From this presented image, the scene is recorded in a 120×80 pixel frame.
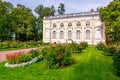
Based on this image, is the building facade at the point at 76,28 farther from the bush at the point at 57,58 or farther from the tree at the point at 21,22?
the bush at the point at 57,58

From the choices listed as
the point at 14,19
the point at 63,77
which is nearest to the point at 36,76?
the point at 63,77

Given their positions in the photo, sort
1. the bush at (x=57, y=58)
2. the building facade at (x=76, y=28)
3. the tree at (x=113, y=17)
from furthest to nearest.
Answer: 1. the building facade at (x=76, y=28)
2. the tree at (x=113, y=17)
3. the bush at (x=57, y=58)

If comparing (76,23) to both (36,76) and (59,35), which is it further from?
(36,76)

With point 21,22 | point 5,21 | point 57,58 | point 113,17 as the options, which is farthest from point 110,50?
A: point 21,22

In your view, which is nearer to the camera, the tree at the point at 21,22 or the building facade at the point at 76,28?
the building facade at the point at 76,28

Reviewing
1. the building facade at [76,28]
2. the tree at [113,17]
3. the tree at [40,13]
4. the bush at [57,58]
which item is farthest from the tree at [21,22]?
the bush at [57,58]

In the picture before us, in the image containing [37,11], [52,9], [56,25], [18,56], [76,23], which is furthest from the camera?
[52,9]

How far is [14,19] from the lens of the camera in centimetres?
4806

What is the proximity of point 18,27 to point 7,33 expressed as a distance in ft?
11.1

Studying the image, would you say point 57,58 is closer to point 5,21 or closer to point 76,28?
point 76,28

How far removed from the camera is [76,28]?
139 ft

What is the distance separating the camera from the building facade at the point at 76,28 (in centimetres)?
3915

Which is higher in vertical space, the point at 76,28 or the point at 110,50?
the point at 76,28

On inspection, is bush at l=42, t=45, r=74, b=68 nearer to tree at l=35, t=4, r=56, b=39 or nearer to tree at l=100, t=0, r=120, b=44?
tree at l=100, t=0, r=120, b=44
